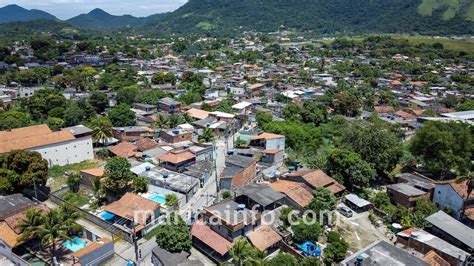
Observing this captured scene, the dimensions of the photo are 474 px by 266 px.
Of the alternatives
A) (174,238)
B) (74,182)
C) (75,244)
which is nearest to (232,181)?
(174,238)

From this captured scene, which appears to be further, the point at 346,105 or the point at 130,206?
the point at 346,105

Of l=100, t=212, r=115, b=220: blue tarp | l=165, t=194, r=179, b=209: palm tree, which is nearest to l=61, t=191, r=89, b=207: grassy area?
l=100, t=212, r=115, b=220: blue tarp

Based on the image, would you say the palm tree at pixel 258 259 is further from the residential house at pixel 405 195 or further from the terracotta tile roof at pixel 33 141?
the terracotta tile roof at pixel 33 141

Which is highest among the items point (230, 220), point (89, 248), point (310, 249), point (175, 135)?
point (175, 135)

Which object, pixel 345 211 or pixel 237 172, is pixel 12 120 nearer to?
pixel 237 172

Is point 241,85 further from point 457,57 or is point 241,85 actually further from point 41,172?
point 457,57

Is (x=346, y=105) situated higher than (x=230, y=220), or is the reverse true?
(x=346, y=105)

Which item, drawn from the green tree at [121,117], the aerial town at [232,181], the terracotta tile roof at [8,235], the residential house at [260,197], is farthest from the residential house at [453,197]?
the green tree at [121,117]
